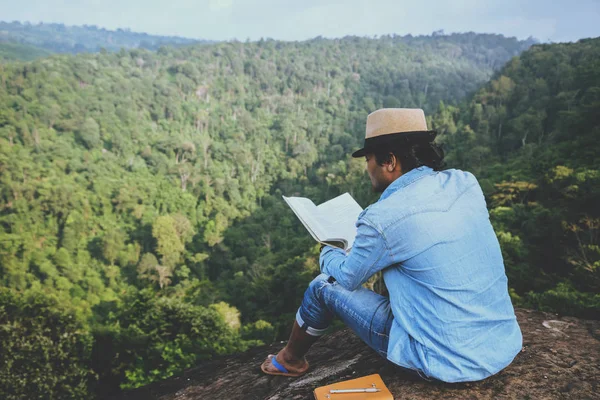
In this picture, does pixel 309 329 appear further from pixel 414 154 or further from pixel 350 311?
pixel 414 154

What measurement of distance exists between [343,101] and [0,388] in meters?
81.5

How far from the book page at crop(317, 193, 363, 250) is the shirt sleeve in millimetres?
202

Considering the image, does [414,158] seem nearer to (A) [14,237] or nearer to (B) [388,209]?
(B) [388,209]

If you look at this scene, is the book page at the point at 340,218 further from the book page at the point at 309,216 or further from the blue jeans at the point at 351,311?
the blue jeans at the point at 351,311

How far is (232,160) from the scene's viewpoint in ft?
180

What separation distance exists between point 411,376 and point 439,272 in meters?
0.70

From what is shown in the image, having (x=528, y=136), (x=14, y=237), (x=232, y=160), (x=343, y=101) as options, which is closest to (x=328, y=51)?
(x=343, y=101)

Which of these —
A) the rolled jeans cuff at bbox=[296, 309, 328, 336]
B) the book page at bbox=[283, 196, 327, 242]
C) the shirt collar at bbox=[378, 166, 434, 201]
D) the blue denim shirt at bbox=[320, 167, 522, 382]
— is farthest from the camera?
the rolled jeans cuff at bbox=[296, 309, 328, 336]

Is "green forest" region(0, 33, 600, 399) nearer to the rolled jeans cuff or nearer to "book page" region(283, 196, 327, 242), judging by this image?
the rolled jeans cuff

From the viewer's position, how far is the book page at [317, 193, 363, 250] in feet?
6.00

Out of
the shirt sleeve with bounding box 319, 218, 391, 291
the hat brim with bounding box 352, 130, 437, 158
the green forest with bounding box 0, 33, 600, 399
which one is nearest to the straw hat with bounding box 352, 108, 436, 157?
the hat brim with bounding box 352, 130, 437, 158

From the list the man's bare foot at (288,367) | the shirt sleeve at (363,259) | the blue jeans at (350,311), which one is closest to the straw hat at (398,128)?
the shirt sleeve at (363,259)

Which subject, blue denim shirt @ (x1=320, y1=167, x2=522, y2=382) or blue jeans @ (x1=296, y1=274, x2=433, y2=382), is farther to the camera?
blue jeans @ (x1=296, y1=274, x2=433, y2=382)

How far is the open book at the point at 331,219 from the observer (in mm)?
1784
